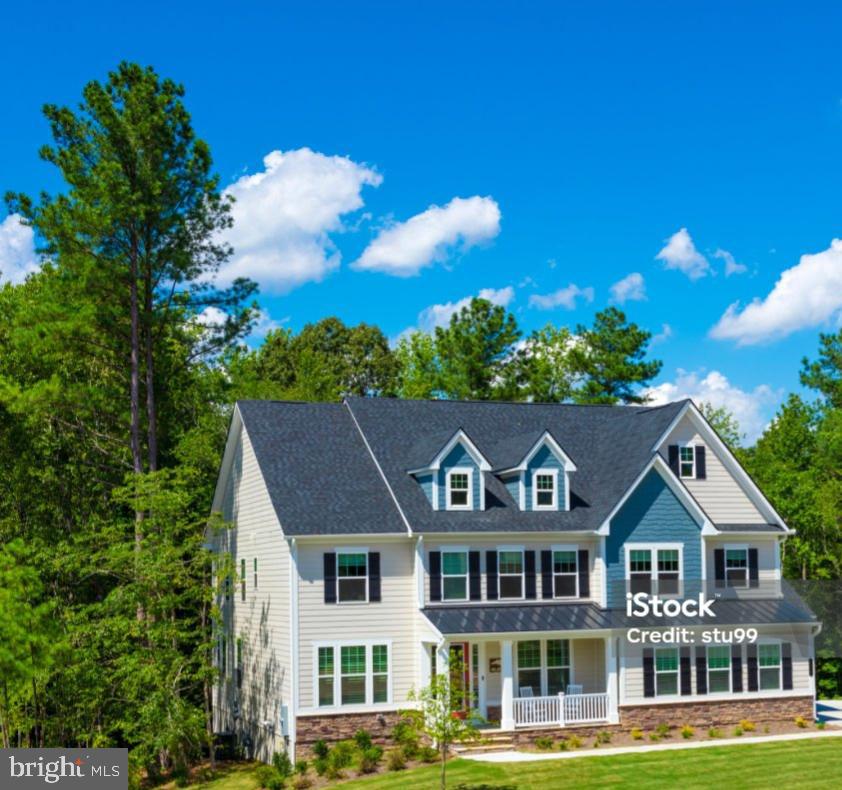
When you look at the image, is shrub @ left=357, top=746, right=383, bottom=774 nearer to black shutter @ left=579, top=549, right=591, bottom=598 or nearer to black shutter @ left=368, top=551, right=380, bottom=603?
black shutter @ left=368, top=551, right=380, bottom=603

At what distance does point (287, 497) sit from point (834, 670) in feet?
75.6

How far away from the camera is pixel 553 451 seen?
118ft

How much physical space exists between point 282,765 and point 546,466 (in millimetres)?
12033

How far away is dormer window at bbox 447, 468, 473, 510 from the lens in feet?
114

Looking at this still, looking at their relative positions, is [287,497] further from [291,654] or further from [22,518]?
[22,518]

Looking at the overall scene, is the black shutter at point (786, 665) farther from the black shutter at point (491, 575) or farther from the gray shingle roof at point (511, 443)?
the black shutter at point (491, 575)

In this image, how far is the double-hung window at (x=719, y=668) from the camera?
3497 centimetres

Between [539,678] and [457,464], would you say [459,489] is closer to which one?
[457,464]

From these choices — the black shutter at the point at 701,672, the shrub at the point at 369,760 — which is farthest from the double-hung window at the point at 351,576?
the black shutter at the point at 701,672

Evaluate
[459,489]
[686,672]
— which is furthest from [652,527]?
[459,489]

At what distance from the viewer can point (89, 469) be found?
43.8m

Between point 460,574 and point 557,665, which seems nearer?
point 460,574

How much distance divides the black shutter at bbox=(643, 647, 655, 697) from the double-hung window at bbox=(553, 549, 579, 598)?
270cm

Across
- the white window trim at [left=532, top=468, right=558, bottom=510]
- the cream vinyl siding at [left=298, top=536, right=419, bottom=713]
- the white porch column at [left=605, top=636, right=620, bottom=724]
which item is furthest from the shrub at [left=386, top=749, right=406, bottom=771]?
the white window trim at [left=532, top=468, right=558, bottom=510]
